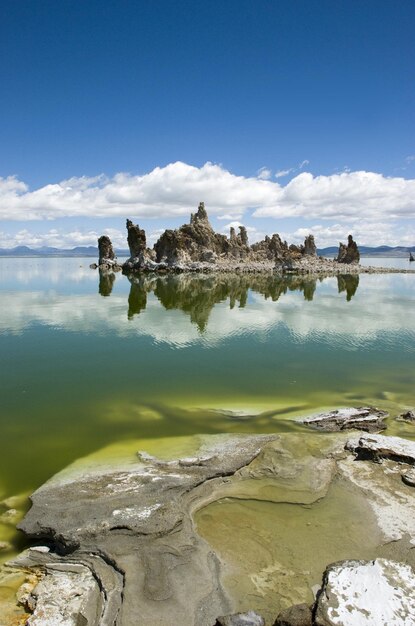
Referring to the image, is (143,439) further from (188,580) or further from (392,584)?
(392,584)

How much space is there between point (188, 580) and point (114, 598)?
4.16 ft

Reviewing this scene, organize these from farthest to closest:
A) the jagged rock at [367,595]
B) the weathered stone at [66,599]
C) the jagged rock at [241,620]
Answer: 1. the weathered stone at [66,599]
2. the jagged rock at [241,620]
3. the jagged rock at [367,595]

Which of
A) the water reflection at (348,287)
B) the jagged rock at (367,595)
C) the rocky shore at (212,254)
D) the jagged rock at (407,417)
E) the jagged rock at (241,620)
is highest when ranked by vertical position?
the rocky shore at (212,254)

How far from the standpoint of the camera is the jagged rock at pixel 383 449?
35.6 feet

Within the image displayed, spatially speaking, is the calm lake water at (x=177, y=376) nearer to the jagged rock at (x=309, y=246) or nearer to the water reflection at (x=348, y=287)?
the water reflection at (x=348, y=287)

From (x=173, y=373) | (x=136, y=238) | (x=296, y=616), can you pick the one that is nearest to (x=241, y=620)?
(x=296, y=616)

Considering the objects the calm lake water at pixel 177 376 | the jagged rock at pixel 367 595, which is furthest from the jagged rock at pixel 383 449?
the jagged rock at pixel 367 595

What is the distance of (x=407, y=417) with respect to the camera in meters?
14.3

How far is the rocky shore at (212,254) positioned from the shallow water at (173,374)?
200ft

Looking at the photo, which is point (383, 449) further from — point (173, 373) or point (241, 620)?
point (173, 373)

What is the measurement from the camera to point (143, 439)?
1284cm

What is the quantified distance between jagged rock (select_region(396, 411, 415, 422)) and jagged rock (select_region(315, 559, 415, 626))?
8143mm

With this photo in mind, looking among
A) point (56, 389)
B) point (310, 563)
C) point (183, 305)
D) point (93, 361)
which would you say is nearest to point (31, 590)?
point (310, 563)

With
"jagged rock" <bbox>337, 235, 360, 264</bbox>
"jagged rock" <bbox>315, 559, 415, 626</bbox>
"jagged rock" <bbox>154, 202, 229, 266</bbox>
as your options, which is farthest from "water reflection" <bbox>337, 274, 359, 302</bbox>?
"jagged rock" <bbox>337, 235, 360, 264</bbox>
